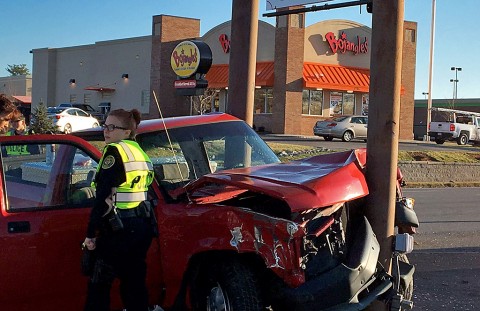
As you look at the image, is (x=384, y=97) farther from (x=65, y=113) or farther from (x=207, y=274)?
(x=65, y=113)

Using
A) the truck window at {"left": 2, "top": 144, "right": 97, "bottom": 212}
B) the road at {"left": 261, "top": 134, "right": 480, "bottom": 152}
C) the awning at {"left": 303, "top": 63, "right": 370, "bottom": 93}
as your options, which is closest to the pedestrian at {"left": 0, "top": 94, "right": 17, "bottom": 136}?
the truck window at {"left": 2, "top": 144, "right": 97, "bottom": 212}

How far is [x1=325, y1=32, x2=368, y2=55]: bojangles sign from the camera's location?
44.0 meters

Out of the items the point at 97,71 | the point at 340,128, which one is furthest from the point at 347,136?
the point at 97,71

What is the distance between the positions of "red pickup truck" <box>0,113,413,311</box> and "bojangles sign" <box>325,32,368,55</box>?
39.6 metres

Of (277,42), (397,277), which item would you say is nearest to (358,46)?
(277,42)

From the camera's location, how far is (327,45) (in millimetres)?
44094

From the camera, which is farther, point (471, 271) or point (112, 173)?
point (471, 271)

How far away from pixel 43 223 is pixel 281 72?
125 ft

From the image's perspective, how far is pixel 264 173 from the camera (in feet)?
16.4

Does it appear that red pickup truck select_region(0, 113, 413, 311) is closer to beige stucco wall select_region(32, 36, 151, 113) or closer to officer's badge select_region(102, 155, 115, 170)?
officer's badge select_region(102, 155, 115, 170)

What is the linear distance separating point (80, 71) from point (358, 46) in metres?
27.2

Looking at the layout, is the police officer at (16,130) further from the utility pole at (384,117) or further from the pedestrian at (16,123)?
the utility pole at (384,117)

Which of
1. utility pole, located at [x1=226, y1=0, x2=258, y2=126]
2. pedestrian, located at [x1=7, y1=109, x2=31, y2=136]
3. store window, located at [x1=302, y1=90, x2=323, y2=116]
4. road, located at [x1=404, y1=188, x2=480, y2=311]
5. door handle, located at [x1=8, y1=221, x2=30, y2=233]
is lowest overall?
road, located at [x1=404, y1=188, x2=480, y2=311]

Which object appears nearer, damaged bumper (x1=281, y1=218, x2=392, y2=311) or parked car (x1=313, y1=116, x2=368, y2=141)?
damaged bumper (x1=281, y1=218, x2=392, y2=311)
